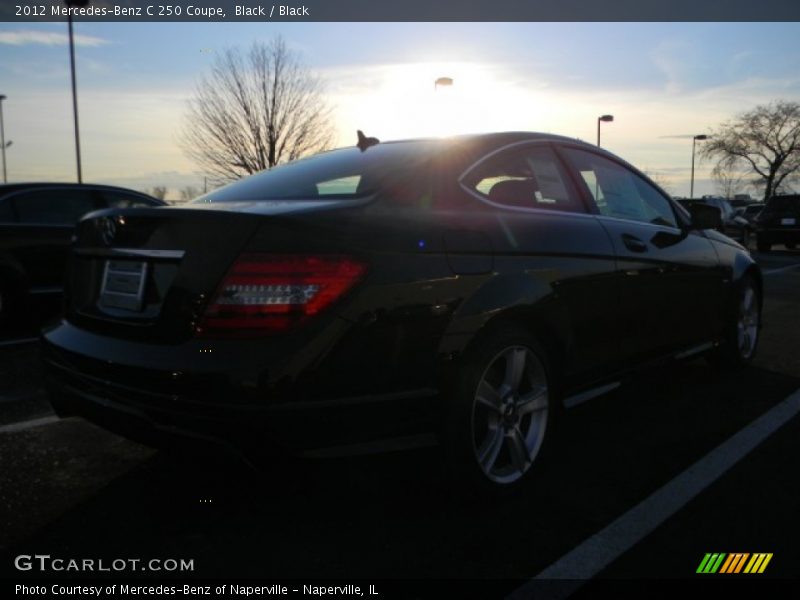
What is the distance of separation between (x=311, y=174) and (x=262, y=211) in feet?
2.98

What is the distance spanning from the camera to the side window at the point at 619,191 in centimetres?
364

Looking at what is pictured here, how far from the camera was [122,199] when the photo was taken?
7.78 meters

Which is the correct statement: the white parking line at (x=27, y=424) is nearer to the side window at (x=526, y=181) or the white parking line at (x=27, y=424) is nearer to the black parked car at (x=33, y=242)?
the side window at (x=526, y=181)

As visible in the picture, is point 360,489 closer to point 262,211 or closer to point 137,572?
point 137,572

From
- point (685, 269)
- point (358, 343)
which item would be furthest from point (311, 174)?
point (685, 269)

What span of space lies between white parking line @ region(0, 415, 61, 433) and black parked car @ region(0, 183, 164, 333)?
355 cm

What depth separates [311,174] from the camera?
3.26 meters

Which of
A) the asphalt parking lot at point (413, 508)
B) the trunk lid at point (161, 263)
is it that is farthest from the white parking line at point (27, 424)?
the trunk lid at point (161, 263)

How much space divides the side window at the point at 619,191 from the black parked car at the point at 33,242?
201 inches

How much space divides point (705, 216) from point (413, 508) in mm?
3060

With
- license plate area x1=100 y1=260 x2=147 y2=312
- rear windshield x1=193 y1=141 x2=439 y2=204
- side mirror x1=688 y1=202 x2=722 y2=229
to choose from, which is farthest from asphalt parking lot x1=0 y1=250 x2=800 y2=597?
side mirror x1=688 y1=202 x2=722 y2=229

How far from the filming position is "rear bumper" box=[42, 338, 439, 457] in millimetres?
2180

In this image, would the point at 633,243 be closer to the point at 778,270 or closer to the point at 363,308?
the point at 363,308

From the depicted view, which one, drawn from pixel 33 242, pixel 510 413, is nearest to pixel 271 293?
pixel 510 413
